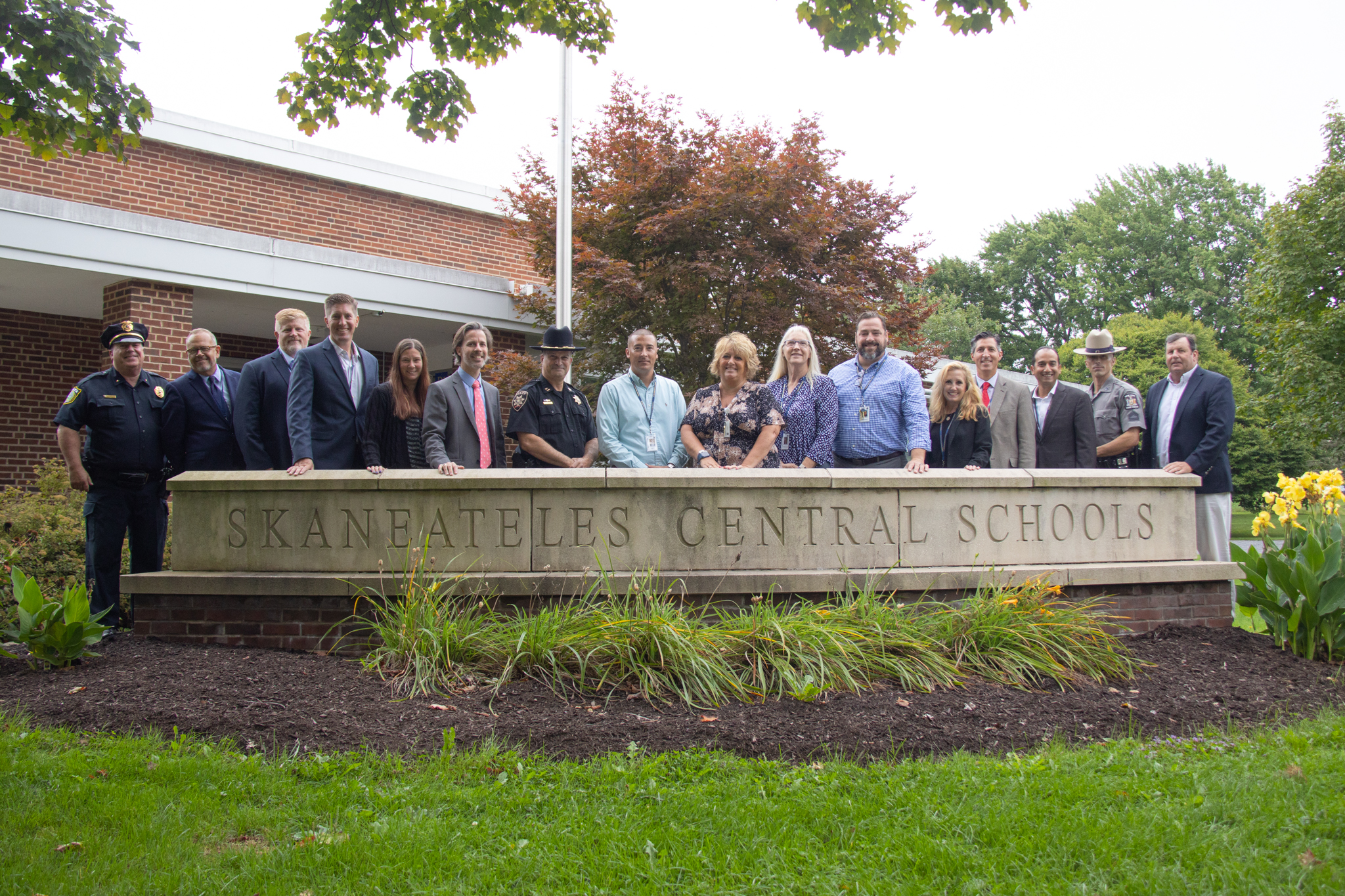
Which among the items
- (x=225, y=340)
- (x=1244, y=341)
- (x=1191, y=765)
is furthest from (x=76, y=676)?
(x=1244, y=341)

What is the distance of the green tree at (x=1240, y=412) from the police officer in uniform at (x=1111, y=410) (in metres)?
16.0

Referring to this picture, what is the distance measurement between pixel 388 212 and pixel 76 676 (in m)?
10.8

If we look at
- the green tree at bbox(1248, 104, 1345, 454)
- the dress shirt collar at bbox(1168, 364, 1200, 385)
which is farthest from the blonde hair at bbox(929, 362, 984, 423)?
the green tree at bbox(1248, 104, 1345, 454)

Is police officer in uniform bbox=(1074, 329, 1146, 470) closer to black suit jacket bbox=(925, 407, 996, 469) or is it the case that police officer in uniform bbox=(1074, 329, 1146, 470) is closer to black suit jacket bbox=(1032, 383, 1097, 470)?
black suit jacket bbox=(1032, 383, 1097, 470)

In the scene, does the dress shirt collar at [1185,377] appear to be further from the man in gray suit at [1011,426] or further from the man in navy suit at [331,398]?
the man in navy suit at [331,398]

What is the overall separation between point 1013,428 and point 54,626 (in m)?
6.07

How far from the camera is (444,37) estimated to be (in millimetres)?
5965

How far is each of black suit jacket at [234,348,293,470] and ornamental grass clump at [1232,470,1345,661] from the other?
6137 millimetres

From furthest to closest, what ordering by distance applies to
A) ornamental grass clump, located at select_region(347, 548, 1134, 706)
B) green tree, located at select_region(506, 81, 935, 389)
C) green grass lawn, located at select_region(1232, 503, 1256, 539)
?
1. green grass lawn, located at select_region(1232, 503, 1256, 539)
2. green tree, located at select_region(506, 81, 935, 389)
3. ornamental grass clump, located at select_region(347, 548, 1134, 706)

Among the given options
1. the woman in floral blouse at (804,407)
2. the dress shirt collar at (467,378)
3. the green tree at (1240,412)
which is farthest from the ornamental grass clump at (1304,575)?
the green tree at (1240,412)

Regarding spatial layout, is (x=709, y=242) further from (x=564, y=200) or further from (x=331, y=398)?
(x=331, y=398)

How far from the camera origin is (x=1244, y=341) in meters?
39.4

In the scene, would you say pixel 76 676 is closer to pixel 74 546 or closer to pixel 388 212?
pixel 74 546

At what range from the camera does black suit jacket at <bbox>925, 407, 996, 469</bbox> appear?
610 cm
